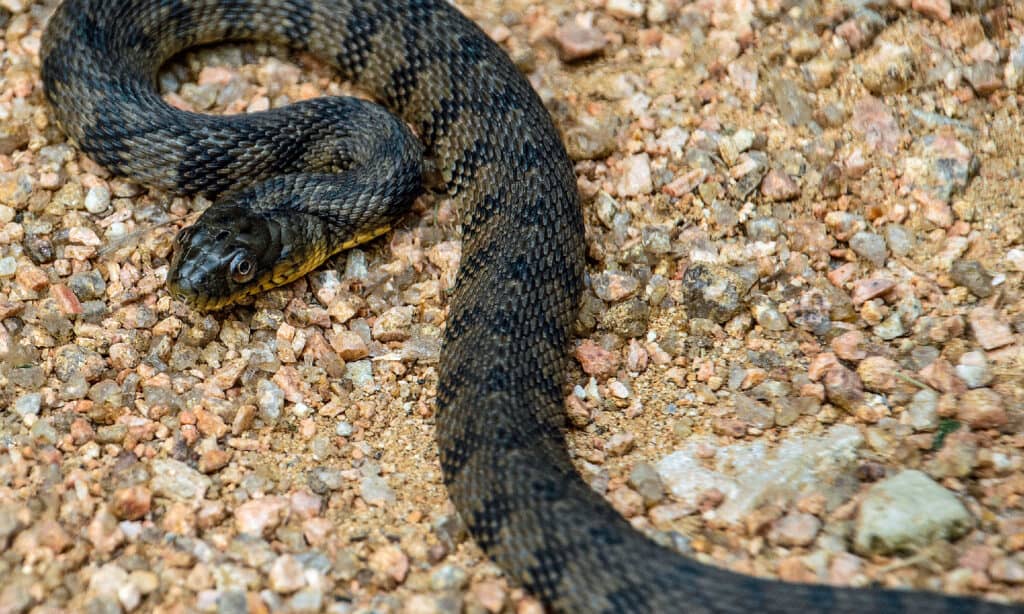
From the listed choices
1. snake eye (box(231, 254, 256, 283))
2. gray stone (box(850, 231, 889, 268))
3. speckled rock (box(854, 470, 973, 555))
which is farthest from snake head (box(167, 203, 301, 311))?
speckled rock (box(854, 470, 973, 555))

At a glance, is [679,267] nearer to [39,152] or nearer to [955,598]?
[955,598]

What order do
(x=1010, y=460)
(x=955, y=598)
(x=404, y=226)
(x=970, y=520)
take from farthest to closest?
(x=404, y=226)
(x=1010, y=460)
(x=970, y=520)
(x=955, y=598)

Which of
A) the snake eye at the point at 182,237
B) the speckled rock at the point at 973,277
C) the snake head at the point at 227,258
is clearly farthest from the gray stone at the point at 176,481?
the speckled rock at the point at 973,277

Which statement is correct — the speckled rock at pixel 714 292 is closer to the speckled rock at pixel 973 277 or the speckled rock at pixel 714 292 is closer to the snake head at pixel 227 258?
the speckled rock at pixel 973 277

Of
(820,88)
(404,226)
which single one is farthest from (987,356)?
(404,226)

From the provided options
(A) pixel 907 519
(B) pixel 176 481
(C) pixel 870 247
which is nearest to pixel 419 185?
(B) pixel 176 481

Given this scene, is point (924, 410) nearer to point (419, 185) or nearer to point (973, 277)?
point (973, 277)
